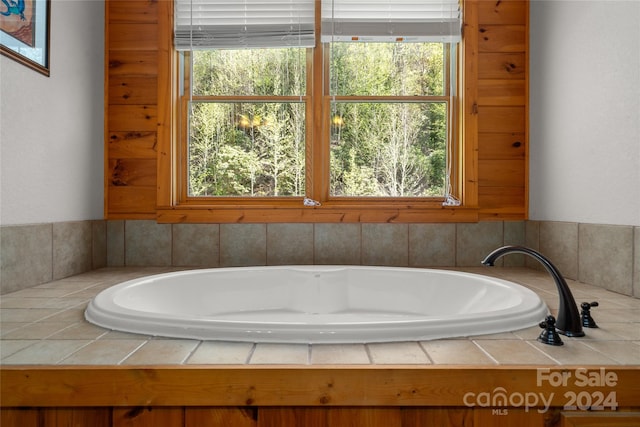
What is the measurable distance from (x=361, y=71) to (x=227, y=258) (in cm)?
135

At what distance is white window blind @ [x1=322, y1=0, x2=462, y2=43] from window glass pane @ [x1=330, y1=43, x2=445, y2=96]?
0.08 meters

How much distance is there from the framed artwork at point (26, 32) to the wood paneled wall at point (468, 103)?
0.48m

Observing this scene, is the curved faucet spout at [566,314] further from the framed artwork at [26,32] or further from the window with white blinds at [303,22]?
the framed artwork at [26,32]

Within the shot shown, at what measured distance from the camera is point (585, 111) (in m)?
1.77

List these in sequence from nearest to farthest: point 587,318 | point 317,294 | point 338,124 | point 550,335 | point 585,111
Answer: point 550,335 → point 587,318 → point 585,111 → point 317,294 → point 338,124

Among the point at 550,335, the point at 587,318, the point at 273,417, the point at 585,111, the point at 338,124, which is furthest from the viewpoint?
the point at 338,124

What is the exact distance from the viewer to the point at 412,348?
92 centimetres

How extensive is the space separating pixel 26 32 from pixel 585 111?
8.18 feet

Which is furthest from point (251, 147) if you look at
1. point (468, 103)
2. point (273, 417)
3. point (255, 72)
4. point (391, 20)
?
point (273, 417)

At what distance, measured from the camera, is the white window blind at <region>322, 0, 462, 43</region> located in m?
2.19

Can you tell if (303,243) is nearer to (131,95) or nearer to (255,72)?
(255,72)

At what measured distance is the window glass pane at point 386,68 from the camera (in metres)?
2.27

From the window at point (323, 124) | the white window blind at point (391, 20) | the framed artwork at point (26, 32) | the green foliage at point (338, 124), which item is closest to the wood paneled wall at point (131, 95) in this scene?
the window at point (323, 124)

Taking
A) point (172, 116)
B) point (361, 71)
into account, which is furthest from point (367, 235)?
point (172, 116)
